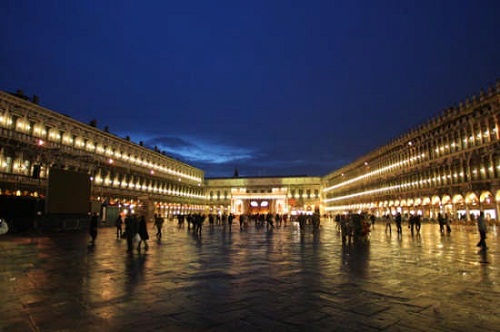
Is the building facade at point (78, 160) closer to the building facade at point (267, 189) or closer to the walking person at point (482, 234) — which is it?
the building facade at point (267, 189)

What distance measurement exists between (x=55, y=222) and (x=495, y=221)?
43247mm

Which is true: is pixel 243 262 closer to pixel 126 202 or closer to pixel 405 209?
pixel 126 202

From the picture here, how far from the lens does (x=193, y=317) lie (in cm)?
495

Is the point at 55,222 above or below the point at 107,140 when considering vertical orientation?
below

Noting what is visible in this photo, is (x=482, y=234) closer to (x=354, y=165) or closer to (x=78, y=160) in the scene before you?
(x=78, y=160)

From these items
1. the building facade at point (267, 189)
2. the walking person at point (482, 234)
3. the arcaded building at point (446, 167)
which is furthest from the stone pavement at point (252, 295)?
the building facade at point (267, 189)

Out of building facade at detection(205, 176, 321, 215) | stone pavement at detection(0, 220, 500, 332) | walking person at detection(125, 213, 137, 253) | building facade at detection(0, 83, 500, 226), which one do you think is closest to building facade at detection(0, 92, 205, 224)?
building facade at detection(0, 83, 500, 226)

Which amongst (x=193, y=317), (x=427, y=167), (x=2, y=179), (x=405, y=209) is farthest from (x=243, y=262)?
(x=405, y=209)

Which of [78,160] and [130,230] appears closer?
[130,230]

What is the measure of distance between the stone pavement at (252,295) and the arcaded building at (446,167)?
34530 millimetres

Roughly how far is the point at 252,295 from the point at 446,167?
49258 mm

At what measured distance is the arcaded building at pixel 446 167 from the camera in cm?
3847

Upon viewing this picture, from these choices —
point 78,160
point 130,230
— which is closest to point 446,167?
point 130,230

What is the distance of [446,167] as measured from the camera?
47000 mm
